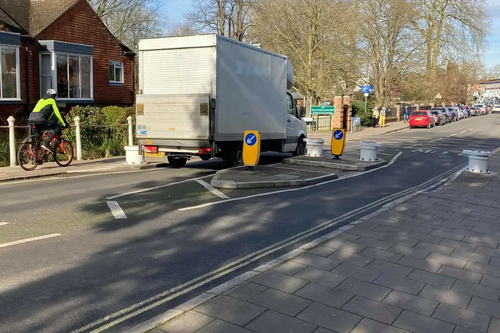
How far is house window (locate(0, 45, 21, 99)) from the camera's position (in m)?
20.3

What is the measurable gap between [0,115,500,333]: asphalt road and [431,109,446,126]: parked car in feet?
128

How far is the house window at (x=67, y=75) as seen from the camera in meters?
22.7

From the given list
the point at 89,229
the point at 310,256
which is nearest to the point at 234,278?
the point at 310,256

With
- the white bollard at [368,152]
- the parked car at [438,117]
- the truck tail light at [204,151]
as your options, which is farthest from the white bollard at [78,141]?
the parked car at [438,117]

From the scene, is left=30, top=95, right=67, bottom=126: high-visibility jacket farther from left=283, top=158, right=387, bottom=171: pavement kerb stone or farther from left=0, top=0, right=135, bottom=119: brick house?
left=0, top=0, right=135, bottom=119: brick house

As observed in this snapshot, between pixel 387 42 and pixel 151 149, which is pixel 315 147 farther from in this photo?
pixel 387 42

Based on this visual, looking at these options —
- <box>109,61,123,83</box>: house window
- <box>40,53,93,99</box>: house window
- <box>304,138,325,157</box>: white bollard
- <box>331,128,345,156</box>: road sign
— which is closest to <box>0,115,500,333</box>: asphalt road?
<box>331,128,345,156</box>: road sign

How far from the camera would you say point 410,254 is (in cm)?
566

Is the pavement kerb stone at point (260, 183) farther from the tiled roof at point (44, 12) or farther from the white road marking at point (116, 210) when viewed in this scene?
the tiled roof at point (44, 12)

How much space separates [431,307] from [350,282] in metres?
0.79

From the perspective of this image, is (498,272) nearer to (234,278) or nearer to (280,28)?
(234,278)

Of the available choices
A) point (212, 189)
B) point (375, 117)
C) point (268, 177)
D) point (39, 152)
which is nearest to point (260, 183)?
point (268, 177)

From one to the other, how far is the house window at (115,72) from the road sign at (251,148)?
17.5 meters

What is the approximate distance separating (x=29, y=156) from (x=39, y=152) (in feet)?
0.84
